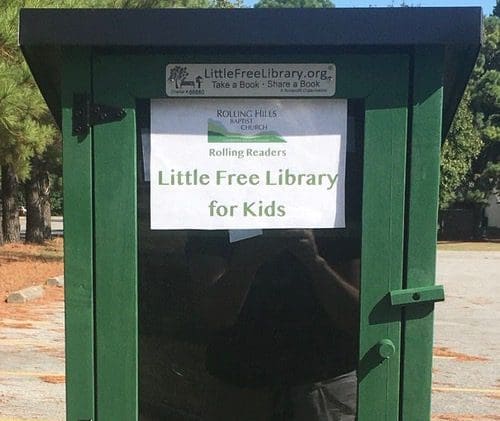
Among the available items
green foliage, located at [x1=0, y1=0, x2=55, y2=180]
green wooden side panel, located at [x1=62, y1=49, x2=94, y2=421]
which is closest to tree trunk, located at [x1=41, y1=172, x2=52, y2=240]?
green foliage, located at [x1=0, y1=0, x2=55, y2=180]

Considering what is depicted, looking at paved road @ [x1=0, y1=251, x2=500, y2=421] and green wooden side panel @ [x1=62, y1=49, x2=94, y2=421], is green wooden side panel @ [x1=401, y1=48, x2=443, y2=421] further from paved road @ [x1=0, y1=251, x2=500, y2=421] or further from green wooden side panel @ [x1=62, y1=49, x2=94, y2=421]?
paved road @ [x1=0, y1=251, x2=500, y2=421]

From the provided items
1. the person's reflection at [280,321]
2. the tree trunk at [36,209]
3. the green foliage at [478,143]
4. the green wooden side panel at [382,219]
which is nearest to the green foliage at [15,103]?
the person's reflection at [280,321]

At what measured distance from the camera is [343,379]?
2.00m

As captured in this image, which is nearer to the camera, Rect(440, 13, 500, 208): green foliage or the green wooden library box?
the green wooden library box

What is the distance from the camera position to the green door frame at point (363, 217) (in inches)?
74.2

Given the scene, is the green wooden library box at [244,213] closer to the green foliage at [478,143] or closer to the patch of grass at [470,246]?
the patch of grass at [470,246]

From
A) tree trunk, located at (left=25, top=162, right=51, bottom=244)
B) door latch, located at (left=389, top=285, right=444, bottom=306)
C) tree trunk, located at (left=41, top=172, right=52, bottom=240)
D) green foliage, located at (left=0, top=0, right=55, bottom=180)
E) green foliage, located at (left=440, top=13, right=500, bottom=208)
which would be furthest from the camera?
green foliage, located at (left=440, top=13, right=500, bottom=208)

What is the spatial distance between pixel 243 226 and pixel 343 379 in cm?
54

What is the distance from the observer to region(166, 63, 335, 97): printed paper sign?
190 centimetres

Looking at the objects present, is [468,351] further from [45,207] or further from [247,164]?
[45,207]

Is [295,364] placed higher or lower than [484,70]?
lower

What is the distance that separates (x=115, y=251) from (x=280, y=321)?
52 cm

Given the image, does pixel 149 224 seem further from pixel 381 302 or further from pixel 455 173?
pixel 455 173

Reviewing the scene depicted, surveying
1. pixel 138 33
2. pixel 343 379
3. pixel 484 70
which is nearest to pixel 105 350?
pixel 343 379
